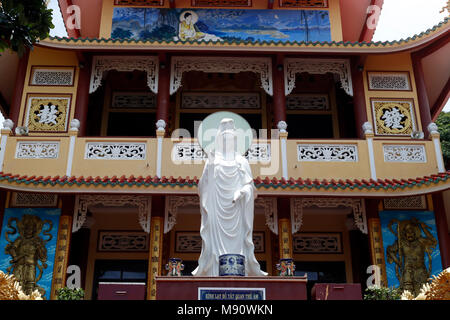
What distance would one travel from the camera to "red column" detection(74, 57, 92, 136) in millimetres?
12466

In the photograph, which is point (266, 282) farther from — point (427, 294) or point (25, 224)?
point (25, 224)

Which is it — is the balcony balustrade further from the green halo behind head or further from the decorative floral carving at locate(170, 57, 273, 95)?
the decorative floral carving at locate(170, 57, 273, 95)

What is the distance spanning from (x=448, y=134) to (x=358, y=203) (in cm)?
1378

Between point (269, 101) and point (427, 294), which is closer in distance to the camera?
point (427, 294)

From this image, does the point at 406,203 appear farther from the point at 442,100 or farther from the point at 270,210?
the point at 442,100

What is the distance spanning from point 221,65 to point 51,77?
13.5 ft

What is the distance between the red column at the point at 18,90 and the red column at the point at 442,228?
31.3 feet

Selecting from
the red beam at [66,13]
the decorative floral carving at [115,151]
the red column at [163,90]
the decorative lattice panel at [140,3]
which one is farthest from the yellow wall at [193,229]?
the red beam at [66,13]

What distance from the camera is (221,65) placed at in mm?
13164

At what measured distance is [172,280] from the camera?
21.7 ft

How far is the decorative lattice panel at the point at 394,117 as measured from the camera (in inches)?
495

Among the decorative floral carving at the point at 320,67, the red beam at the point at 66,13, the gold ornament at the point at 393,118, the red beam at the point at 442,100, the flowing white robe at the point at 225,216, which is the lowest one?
the flowing white robe at the point at 225,216

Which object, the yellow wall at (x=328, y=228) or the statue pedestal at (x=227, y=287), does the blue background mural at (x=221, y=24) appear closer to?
the yellow wall at (x=328, y=228)
